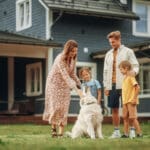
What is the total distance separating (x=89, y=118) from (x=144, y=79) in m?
16.9

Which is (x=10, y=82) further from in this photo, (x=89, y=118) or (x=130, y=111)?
(x=89, y=118)

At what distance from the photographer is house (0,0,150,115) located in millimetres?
25938

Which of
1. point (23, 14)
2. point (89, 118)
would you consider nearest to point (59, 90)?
point (89, 118)

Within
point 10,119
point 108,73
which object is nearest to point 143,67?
point 10,119

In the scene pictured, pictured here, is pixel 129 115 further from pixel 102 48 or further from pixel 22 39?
pixel 102 48

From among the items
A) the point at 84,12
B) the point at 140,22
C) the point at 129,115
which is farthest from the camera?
the point at 140,22

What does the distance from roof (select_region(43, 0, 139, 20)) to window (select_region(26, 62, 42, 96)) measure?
104 inches

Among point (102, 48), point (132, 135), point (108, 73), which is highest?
point (102, 48)

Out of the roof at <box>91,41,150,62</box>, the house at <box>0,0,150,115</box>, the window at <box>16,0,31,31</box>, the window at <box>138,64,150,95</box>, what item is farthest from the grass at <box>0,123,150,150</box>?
the window at <box>16,0,31,31</box>

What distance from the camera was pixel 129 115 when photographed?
11195 mm

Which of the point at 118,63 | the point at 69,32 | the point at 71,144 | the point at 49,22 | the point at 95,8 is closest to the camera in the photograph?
the point at 71,144

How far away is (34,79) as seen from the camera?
27.3 m

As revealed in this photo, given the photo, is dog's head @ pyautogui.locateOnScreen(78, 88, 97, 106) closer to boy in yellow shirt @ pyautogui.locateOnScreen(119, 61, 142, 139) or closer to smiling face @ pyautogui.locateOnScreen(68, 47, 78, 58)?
smiling face @ pyautogui.locateOnScreen(68, 47, 78, 58)

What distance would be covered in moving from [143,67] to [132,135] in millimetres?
15888
